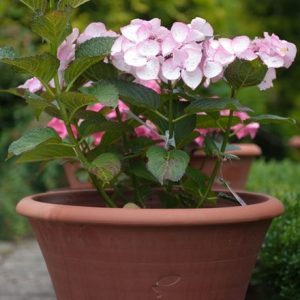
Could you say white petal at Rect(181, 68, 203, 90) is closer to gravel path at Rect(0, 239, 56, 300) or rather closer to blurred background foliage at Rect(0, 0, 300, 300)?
blurred background foliage at Rect(0, 0, 300, 300)

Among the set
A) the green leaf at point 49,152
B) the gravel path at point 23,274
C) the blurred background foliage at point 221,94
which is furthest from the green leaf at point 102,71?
the gravel path at point 23,274

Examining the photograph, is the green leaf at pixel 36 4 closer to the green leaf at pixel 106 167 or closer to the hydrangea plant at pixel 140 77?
the hydrangea plant at pixel 140 77

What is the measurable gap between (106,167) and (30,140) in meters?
0.20

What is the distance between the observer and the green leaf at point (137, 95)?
1795 mm

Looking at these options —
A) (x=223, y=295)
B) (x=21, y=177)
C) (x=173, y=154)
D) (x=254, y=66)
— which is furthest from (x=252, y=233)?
(x=21, y=177)

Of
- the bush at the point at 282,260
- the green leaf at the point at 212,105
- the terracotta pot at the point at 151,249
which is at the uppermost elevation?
the green leaf at the point at 212,105

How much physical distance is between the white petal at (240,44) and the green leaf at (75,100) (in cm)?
36

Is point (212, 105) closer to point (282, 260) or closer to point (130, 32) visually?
point (130, 32)

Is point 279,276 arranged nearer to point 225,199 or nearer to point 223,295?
point 225,199

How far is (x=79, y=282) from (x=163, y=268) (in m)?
0.23

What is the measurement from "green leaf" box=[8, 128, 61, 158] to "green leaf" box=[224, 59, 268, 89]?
457 millimetres

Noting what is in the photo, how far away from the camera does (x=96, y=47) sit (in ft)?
5.90

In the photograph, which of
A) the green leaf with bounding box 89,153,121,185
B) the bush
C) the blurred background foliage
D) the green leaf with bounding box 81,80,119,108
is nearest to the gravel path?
the blurred background foliage

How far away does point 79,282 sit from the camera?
1.77 m
